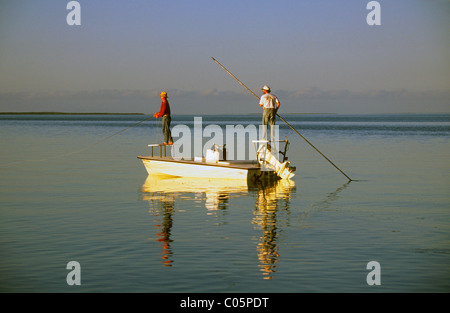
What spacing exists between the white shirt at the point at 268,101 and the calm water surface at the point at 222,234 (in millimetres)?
2365

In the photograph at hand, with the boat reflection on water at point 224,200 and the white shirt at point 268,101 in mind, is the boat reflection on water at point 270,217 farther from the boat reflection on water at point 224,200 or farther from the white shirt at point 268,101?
the white shirt at point 268,101

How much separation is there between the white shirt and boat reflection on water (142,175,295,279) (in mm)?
2277

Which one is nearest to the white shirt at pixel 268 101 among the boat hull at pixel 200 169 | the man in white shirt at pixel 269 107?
the man in white shirt at pixel 269 107

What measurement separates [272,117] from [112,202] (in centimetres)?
582

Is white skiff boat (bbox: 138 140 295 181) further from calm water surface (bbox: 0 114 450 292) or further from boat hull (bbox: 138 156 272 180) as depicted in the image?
calm water surface (bbox: 0 114 450 292)

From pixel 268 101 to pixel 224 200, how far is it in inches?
170

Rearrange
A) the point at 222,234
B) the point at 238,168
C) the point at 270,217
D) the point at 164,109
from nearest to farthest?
1. the point at 222,234
2. the point at 270,217
3. the point at 238,168
4. the point at 164,109

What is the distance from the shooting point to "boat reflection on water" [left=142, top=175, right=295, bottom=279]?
10047 millimetres

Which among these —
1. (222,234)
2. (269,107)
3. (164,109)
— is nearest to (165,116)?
(164,109)

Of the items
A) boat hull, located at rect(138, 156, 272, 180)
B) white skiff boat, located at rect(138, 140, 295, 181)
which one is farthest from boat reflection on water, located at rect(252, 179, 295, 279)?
boat hull, located at rect(138, 156, 272, 180)

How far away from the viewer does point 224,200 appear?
15406mm

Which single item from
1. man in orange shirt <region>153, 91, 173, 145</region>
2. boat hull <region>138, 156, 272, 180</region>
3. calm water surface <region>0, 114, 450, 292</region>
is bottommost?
calm water surface <region>0, 114, 450, 292</region>

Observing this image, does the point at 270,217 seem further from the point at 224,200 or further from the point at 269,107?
the point at 269,107
